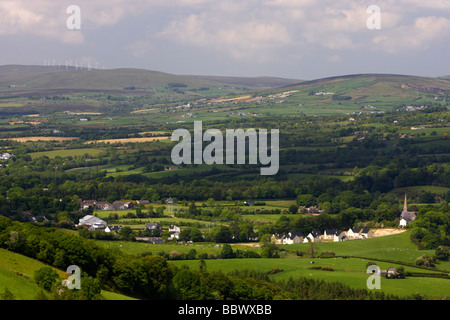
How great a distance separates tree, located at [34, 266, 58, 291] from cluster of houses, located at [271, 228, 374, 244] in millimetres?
34697

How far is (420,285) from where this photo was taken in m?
48.2

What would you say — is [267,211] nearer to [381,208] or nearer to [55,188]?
[381,208]

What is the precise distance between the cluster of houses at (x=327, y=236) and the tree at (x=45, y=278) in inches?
1366

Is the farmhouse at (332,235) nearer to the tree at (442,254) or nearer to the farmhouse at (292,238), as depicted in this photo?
the farmhouse at (292,238)

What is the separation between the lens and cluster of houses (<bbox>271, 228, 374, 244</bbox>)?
2645 inches

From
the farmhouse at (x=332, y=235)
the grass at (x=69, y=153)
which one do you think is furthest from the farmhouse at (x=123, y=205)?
the grass at (x=69, y=153)

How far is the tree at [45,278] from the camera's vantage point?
3378 centimetres

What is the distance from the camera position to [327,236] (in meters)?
69.7

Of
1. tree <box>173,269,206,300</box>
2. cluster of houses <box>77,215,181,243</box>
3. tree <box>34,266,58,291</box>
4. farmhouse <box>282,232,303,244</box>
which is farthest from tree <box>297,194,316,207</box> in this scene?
tree <box>34,266,58,291</box>

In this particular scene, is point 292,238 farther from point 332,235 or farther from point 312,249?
point 312,249

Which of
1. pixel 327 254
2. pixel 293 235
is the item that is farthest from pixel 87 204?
pixel 327 254
